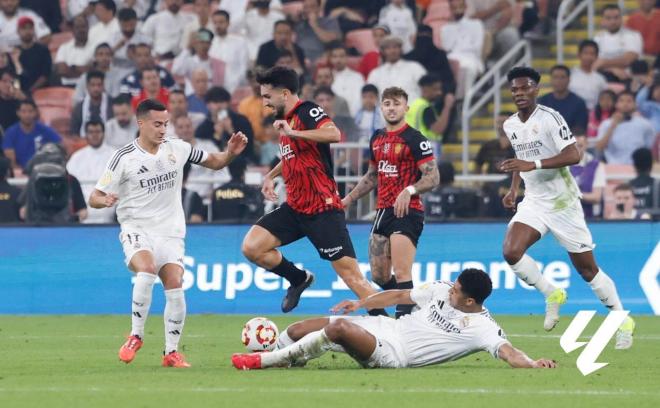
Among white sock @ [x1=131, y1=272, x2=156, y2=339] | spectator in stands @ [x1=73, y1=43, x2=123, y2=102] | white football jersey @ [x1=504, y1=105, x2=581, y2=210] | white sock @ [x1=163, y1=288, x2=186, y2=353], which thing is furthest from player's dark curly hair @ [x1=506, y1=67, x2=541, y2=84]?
spectator in stands @ [x1=73, y1=43, x2=123, y2=102]

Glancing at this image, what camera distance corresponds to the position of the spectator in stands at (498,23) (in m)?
24.6

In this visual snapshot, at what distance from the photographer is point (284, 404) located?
8.96 meters

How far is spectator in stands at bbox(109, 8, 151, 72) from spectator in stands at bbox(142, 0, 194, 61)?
174 mm

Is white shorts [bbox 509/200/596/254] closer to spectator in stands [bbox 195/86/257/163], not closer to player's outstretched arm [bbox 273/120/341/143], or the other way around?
player's outstretched arm [bbox 273/120/341/143]

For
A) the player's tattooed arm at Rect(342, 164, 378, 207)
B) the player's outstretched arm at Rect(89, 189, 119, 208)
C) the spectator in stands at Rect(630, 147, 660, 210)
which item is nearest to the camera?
the player's outstretched arm at Rect(89, 189, 119, 208)

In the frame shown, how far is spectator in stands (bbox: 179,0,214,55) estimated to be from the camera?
83.0ft

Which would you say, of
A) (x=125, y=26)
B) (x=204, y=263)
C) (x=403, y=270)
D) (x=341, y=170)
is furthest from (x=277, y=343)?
(x=125, y=26)

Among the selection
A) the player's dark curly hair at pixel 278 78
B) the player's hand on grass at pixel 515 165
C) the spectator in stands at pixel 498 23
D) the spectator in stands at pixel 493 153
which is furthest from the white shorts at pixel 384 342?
the spectator in stands at pixel 498 23

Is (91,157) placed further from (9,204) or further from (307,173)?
(307,173)

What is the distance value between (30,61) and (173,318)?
1472 centimetres

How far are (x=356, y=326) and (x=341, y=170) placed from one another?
34.8 ft

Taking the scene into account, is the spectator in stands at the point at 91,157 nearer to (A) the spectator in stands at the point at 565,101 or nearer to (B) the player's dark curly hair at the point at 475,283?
(A) the spectator in stands at the point at 565,101

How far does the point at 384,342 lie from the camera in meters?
11.0

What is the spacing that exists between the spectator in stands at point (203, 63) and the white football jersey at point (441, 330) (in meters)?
14.2
